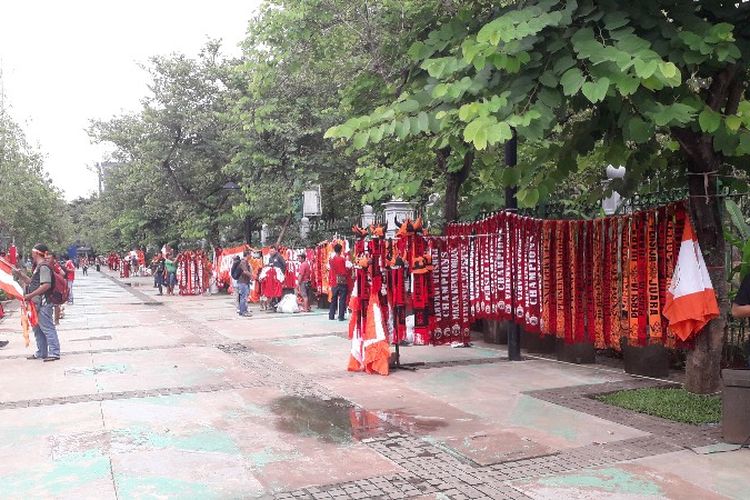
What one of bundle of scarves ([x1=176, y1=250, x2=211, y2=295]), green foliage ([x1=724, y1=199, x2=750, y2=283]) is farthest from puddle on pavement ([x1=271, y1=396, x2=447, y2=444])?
bundle of scarves ([x1=176, y1=250, x2=211, y2=295])

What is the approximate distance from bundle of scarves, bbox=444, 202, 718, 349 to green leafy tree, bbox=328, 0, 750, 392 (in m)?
1.69

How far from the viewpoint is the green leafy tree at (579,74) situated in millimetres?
5141

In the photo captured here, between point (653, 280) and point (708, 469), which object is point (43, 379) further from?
point (708, 469)

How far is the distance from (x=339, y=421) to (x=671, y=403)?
12.1 feet

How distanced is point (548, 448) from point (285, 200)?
1824cm

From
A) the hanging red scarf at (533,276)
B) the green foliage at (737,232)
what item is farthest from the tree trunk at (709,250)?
the hanging red scarf at (533,276)

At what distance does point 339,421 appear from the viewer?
7.25 m

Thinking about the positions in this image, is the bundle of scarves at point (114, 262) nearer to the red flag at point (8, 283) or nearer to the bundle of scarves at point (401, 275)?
the red flag at point (8, 283)

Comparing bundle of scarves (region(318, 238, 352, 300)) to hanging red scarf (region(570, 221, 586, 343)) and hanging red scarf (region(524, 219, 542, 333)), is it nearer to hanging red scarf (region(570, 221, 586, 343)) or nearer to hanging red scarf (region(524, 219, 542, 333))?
hanging red scarf (region(524, 219, 542, 333))

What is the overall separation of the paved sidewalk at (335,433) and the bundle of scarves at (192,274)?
1885 cm

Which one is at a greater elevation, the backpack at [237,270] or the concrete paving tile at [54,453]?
the backpack at [237,270]

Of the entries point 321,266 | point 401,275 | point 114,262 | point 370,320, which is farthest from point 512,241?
point 114,262

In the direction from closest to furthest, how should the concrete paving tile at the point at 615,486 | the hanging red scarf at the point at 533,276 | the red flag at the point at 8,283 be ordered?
the concrete paving tile at the point at 615,486
the hanging red scarf at the point at 533,276
the red flag at the point at 8,283

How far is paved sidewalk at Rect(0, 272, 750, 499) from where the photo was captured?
17.4ft
